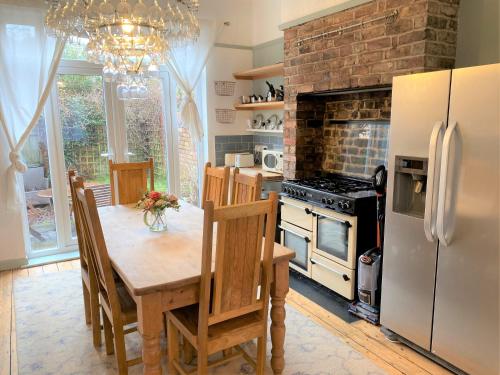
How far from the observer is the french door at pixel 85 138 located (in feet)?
13.3

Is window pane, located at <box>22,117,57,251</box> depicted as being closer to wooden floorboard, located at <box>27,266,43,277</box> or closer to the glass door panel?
wooden floorboard, located at <box>27,266,43,277</box>

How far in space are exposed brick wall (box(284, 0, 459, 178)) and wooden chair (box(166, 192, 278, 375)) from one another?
5.36ft

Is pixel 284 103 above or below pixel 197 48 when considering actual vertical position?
below

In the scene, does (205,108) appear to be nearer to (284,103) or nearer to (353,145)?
(284,103)

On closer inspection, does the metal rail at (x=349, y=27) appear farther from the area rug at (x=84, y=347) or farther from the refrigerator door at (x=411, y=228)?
the area rug at (x=84, y=347)

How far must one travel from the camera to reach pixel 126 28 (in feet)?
7.66

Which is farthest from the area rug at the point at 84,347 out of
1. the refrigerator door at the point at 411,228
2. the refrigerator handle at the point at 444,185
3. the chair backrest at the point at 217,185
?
the chair backrest at the point at 217,185

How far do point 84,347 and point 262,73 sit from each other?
134 inches

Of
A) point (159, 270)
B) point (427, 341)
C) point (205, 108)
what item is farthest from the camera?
point (205, 108)

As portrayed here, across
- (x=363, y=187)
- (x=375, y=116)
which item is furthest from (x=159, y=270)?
(x=375, y=116)

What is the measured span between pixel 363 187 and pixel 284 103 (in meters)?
1.26

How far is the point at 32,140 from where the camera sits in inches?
156

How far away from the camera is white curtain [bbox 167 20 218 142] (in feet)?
14.6

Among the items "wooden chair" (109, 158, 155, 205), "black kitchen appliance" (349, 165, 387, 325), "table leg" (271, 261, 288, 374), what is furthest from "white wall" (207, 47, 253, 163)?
"table leg" (271, 261, 288, 374)
